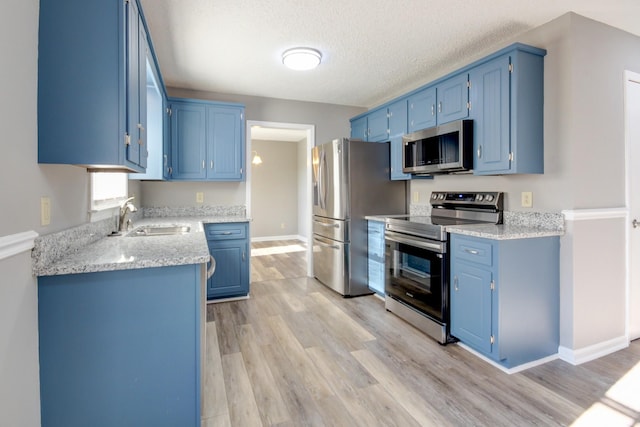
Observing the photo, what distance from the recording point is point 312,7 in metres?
2.31

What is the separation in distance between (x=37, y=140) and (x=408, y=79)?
346 cm

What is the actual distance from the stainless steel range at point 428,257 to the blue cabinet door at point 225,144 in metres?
1.93

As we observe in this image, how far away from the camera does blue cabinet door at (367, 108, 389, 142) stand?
12.8 feet

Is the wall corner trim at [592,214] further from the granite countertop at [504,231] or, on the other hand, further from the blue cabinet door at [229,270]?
the blue cabinet door at [229,270]

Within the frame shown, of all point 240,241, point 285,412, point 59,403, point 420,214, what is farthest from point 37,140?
point 420,214

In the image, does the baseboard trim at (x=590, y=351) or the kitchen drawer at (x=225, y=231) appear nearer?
the baseboard trim at (x=590, y=351)

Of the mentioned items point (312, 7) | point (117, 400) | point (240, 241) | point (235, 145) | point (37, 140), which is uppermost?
point (312, 7)

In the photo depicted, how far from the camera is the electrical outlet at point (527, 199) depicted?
8.37 feet

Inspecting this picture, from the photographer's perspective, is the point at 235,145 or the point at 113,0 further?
the point at 235,145

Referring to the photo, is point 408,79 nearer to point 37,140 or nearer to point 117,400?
point 37,140

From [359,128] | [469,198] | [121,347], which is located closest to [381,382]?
[121,347]

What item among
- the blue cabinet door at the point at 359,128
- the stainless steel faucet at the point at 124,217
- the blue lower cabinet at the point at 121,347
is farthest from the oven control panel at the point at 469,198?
the stainless steel faucet at the point at 124,217

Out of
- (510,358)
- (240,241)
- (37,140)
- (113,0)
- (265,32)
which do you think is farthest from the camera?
(240,241)

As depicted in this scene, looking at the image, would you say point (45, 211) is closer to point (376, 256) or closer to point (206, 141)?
point (206, 141)
